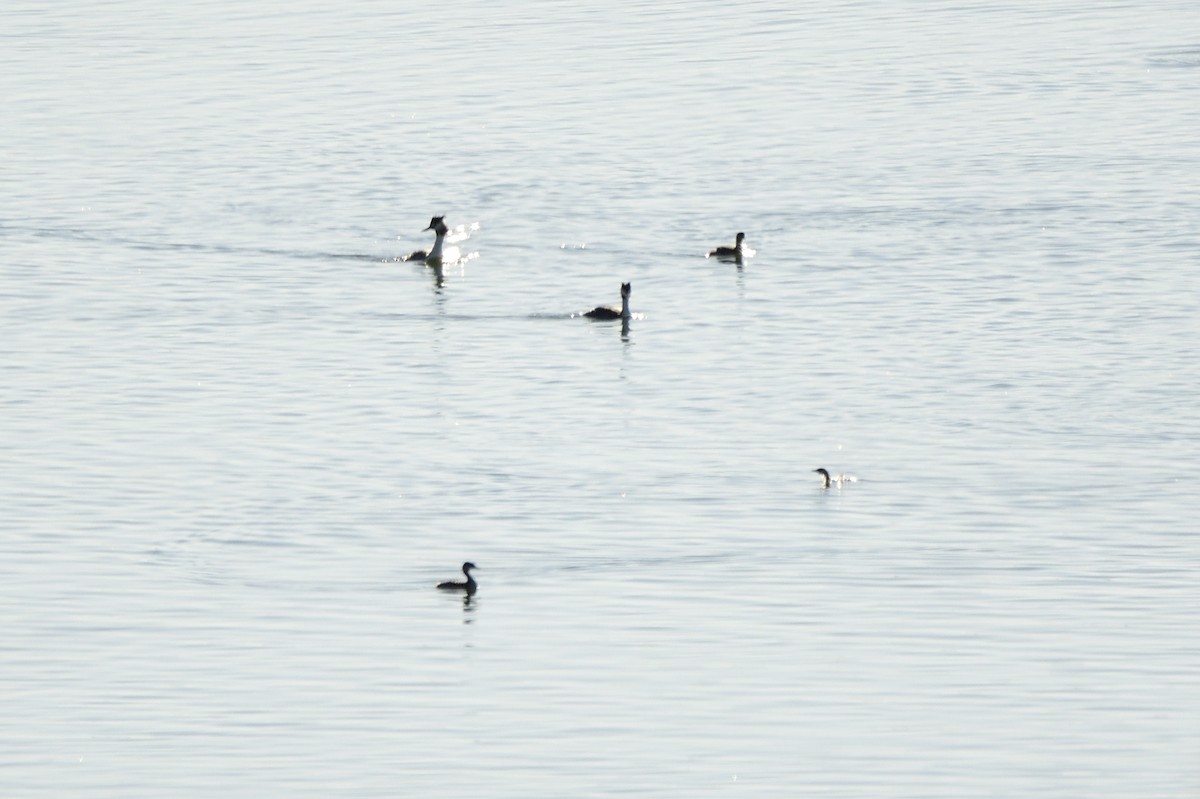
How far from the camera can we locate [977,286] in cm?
4225

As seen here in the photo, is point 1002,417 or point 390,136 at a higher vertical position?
point 390,136

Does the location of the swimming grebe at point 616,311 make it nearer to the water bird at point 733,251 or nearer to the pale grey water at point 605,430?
the pale grey water at point 605,430

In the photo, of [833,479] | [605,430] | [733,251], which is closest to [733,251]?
[733,251]

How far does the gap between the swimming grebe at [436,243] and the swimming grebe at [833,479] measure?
1672 centimetres

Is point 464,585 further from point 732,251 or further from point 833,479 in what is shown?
point 732,251

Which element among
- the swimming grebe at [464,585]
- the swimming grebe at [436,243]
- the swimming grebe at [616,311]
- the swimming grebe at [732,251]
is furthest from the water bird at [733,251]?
the swimming grebe at [464,585]

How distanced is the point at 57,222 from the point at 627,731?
102 ft

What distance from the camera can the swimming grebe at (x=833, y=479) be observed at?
95.1 feet

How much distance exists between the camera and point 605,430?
32781 mm

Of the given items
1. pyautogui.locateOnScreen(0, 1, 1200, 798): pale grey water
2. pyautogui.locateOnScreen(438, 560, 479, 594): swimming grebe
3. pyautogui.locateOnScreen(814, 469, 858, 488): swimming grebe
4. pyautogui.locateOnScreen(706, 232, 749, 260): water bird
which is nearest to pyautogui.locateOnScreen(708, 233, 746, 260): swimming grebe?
pyautogui.locateOnScreen(706, 232, 749, 260): water bird

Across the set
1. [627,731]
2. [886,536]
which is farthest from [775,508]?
[627,731]

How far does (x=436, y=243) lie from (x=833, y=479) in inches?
668

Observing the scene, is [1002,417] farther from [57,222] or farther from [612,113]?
[612,113]

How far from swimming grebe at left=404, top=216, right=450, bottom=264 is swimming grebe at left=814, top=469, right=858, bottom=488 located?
54.9 feet
